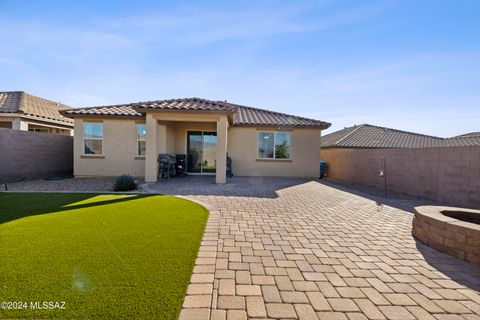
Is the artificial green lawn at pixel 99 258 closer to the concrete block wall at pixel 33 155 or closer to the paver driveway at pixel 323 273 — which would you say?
the paver driveway at pixel 323 273

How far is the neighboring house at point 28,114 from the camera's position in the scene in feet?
48.3

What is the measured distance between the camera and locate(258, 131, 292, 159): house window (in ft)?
48.0

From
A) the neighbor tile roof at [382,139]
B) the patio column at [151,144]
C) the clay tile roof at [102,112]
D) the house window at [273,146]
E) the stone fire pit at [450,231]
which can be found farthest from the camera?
the neighbor tile roof at [382,139]

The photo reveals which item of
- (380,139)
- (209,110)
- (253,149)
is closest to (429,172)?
(253,149)

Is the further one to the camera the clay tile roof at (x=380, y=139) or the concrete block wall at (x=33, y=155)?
the clay tile roof at (x=380, y=139)

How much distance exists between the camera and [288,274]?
3342 millimetres

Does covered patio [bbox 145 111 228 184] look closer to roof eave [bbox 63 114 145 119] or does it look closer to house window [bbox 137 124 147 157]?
house window [bbox 137 124 147 157]

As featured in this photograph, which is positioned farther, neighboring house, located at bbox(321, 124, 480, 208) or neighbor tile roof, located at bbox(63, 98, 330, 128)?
neighbor tile roof, located at bbox(63, 98, 330, 128)

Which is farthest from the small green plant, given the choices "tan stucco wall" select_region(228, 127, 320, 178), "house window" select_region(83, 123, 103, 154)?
"tan stucco wall" select_region(228, 127, 320, 178)

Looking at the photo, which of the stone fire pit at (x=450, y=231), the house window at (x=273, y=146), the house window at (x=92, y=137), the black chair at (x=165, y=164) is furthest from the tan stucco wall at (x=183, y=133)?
the stone fire pit at (x=450, y=231)

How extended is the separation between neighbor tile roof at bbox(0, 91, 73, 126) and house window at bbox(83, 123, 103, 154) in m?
3.75

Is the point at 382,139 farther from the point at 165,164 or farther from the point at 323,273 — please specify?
the point at 323,273

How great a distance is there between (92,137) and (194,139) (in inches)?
→ 222

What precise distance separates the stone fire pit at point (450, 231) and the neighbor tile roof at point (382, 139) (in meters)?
15.0
